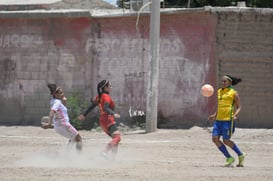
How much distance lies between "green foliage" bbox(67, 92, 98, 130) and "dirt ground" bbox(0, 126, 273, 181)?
58cm

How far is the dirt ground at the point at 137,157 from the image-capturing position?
1018cm

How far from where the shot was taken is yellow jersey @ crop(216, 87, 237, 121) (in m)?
11.7

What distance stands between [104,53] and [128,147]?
202 inches

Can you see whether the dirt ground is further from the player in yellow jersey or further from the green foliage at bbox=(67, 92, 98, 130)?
the green foliage at bbox=(67, 92, 98, 130)

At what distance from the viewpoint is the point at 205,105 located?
18984 millimetres

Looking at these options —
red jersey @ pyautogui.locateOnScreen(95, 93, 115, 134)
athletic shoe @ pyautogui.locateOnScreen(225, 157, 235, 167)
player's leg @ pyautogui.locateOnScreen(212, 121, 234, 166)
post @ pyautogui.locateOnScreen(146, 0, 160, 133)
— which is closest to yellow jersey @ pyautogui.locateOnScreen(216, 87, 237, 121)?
player's leg @ pyautogui.locateOnScreen(212, 121, 234, 166)

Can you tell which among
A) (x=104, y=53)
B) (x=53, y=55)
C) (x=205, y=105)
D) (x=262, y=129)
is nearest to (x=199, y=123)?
(x=205, y=105)

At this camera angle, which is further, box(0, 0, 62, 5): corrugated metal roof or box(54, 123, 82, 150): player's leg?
box(0, 0, 62, 5): corrugated metal roof

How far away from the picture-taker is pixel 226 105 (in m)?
11.8

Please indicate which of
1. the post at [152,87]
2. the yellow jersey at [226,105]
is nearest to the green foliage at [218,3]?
the post at [152,87]

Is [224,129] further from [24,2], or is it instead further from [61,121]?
[24,2]

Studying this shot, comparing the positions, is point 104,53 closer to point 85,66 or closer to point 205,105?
point 85,66

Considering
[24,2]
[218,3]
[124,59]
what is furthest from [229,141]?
[218,3]

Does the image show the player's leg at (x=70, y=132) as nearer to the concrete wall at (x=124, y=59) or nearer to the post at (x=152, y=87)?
the post at (x=152, y=87)
